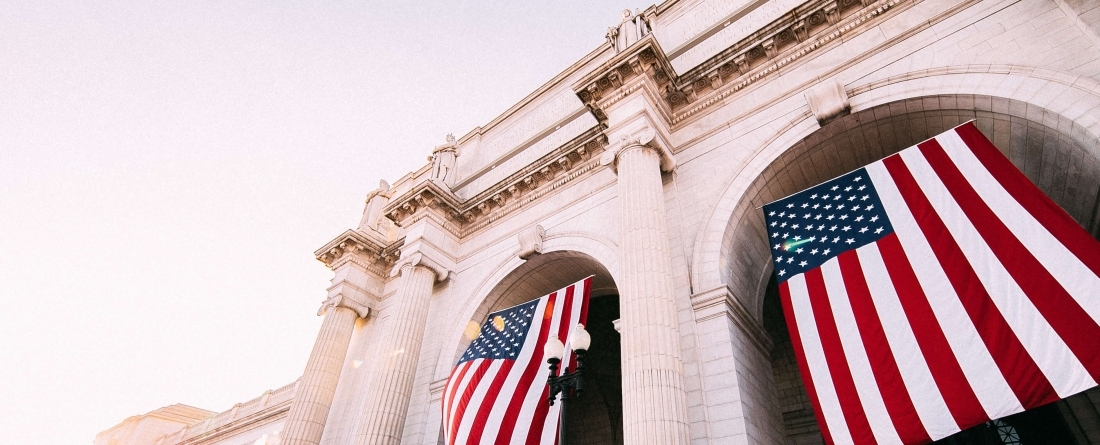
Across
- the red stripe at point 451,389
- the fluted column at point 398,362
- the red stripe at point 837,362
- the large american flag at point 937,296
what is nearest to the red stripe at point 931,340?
the large american flag at point 937,296

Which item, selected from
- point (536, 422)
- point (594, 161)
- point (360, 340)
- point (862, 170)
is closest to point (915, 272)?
point (862, 170)

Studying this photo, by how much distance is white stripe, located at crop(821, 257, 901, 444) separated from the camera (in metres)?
7.80

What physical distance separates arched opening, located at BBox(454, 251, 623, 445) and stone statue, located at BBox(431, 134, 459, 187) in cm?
564

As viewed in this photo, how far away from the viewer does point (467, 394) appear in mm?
→ 13203

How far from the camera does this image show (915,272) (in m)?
8.73

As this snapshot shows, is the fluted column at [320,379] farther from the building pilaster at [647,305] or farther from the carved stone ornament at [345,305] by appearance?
the building pilaster at [647,305]

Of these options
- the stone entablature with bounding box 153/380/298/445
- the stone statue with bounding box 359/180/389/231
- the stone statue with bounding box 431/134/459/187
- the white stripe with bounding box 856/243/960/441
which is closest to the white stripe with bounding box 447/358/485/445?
the stone statue with bounding box 431/134/459/187

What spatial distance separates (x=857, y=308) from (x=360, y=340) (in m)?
16.1

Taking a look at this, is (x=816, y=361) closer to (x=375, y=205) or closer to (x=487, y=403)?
(x=487, y=403)

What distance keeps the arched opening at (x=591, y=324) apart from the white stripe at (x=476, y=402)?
9.78 feet

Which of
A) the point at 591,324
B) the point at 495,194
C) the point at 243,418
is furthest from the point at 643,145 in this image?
the point at 243,418

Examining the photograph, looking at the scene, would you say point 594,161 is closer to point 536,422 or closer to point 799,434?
point 536,422

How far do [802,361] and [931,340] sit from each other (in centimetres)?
184

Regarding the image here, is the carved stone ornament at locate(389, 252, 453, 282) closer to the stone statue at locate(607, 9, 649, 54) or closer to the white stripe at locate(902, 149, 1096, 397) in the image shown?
the stone statue at locate(607, 9, 649, 54)
